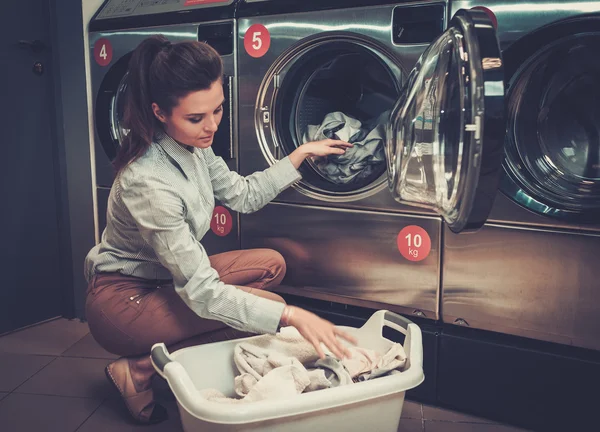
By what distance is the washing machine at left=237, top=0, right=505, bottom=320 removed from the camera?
142cm

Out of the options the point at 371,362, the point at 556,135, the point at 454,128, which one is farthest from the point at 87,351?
the point at 556,135

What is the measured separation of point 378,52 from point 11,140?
1482mm

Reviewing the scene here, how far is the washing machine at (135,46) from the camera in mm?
1891

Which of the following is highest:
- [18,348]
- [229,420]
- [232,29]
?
[232,29]

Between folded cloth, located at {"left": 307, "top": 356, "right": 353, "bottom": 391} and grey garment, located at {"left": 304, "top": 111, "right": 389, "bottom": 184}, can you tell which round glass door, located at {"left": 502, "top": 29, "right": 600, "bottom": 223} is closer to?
grey garment, located at {"left": 304, "top": 111, "right": 389, "bottom": 184}

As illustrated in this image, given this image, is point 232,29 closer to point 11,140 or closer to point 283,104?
point 283,104

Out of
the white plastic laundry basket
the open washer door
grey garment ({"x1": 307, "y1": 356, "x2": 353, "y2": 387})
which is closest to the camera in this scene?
the open washer door

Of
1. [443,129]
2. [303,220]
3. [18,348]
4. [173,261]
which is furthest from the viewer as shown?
[18,348]

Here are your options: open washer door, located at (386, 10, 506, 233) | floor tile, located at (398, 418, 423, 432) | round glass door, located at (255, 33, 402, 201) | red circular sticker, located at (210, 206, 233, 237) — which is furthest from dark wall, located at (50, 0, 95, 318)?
floor tile, located at (398, 418, 423, 432)

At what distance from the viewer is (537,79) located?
56.0 inches

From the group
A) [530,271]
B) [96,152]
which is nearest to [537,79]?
[530,271]

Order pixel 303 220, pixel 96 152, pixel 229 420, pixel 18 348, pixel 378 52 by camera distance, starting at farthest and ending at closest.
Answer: pixel 96 152, pixel 18 348, pixel 303 220, pixel 378 52, pixel 229 420

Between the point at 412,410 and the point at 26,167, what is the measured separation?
1729mm

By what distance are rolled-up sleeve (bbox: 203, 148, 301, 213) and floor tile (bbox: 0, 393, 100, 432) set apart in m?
0.75
